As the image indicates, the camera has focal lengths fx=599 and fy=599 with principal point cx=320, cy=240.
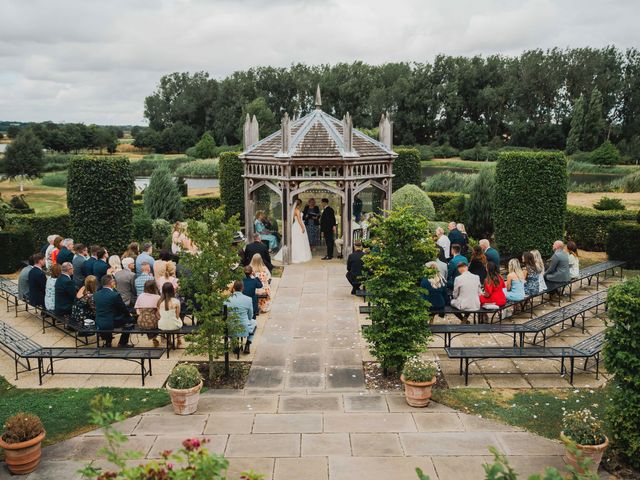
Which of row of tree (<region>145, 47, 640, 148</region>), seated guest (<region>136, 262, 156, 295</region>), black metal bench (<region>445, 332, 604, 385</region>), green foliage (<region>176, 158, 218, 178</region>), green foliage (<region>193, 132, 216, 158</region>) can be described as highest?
row of tree (<region>145, 47, 640, 148</region>)

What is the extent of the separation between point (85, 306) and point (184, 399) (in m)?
3.97

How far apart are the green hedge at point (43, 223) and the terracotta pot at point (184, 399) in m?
11.6

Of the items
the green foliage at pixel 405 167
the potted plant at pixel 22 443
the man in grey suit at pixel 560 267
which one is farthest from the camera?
the green foliage at pixel 405 167

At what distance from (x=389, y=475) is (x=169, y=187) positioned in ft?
60.0

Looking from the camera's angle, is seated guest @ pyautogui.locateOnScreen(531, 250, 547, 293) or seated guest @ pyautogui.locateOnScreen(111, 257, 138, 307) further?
seated guest @ pyautogui.locateOnScreen(531, 250, 547, 293)

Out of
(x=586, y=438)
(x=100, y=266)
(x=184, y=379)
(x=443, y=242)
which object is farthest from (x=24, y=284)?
(x=586, y=438)

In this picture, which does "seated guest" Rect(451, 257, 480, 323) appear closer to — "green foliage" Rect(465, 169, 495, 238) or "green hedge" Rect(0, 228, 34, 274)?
"green foliage" Rect(465, 169, 495, 238)

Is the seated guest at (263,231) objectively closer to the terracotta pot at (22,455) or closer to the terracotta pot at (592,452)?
the terracotta pot at (22,455)

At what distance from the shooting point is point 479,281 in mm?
12484

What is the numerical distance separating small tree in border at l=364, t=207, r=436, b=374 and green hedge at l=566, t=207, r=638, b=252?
12140mm

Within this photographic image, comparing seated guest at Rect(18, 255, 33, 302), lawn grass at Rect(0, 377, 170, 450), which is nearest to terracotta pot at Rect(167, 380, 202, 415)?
lawn grass at Rect(0, 377, 170, 450)

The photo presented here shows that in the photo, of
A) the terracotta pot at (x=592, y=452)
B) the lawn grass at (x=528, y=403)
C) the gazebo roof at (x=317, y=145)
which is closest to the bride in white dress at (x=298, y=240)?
the gazebo roof at (x=317, y=145)

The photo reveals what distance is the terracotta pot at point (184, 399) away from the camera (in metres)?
8.70

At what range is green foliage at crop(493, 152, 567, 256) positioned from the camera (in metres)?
17.9
